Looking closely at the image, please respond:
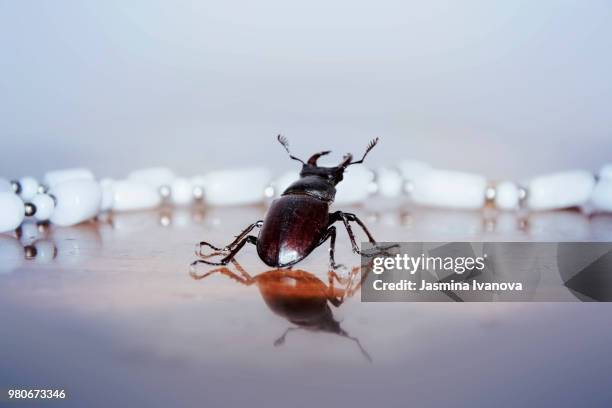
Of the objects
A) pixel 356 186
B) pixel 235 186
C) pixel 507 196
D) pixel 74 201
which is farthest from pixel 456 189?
pixel 74 201

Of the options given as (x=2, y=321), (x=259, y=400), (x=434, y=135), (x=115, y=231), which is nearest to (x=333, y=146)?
(x=434, y=135)

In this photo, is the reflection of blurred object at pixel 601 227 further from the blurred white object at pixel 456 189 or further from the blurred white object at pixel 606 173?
the blurred white object at pixel 456 189

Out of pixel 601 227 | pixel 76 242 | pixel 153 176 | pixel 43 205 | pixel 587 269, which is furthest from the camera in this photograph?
pixel 153 176

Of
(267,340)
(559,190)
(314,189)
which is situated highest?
(559,190)

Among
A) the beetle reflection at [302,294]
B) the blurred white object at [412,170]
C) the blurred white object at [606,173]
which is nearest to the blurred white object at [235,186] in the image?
the blurred white object at [412,170]

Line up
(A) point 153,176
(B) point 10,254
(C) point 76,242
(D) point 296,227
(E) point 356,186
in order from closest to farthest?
(D) point 296,227
(B) point 10,254
(C) point 76,242
(E) point 356,186
(A) point 153,176

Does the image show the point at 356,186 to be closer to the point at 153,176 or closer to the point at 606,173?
the point at 153,176

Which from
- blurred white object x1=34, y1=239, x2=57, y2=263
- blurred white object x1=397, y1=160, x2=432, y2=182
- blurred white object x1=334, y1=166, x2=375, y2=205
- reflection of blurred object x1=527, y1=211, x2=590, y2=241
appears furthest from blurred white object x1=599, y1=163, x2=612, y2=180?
blurred white object x1=34, y1=239, x2=57, y2=263

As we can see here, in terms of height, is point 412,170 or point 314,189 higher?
point 412,170
